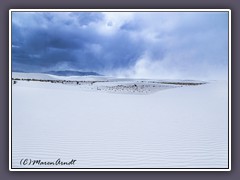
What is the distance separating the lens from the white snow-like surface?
2902 millimetres

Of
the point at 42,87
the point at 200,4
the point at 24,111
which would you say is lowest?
the point at 24,111

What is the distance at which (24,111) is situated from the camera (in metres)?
2.91

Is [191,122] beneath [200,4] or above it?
beneath

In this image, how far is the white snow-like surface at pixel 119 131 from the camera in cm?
290

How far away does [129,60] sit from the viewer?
2932 millimetres

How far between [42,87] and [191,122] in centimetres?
146

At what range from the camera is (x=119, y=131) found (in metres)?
2.92

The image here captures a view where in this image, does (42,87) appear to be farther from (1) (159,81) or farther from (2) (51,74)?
(1) (159,81)

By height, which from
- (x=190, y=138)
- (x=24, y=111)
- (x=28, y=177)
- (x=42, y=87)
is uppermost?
(x=42, y=87)

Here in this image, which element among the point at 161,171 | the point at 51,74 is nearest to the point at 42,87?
the point at 51,74

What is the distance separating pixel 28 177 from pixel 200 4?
2330mm
